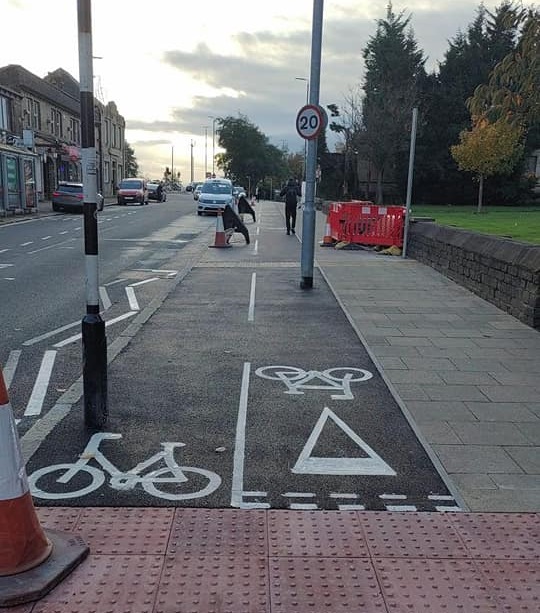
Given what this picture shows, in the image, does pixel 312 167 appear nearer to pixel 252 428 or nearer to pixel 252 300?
pixel 252 300

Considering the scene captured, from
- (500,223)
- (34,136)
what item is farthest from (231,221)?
(34,136)

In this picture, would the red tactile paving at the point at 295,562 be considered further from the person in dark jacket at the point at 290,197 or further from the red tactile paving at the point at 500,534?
the person in dark jacket at the point at 290,197

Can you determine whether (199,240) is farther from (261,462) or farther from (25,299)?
(261,462)

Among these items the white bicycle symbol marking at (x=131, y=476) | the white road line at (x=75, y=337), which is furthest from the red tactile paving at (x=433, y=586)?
the white road line at (x=75, y=337)

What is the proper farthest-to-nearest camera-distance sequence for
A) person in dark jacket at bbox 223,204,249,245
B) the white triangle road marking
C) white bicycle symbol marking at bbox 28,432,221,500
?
person in dark jacket at bbox 223,204,249,245
the white triangle road marking
white bicycle symbol marking at bbox 28,432,221,500

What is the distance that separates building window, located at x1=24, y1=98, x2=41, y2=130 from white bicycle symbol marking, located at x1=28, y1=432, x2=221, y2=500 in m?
42.3

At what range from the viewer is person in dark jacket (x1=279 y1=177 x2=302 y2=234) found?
2146 cm

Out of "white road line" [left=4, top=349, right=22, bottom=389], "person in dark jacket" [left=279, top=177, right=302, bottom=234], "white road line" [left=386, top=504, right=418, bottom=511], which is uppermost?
"person in dark jacket" [left=279, top=177, right=302, bottom=234]

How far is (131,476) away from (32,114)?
44714 millimetres

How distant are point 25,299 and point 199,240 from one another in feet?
37.0

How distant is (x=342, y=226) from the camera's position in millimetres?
18828

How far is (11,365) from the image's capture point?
6.61 m

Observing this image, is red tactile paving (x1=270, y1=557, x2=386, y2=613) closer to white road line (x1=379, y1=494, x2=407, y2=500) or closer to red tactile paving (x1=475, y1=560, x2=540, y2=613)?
red tactile paving (x1=475, y1=560, x2=540, y2=613)

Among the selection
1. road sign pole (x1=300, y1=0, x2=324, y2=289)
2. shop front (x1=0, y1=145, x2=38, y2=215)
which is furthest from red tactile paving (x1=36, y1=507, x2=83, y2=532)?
shop front (x1=0, y1=145, x2=38, y2=215)
